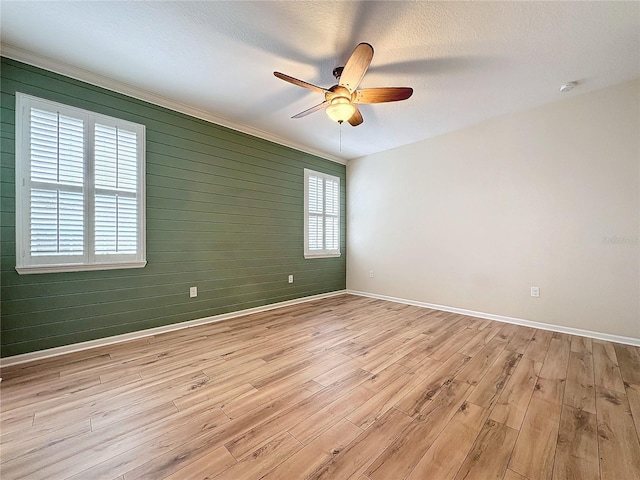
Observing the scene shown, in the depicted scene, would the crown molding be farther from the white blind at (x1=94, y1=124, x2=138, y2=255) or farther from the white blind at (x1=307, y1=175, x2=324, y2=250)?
the white blind at (x1=307, y1=175, x2=324, y2=250)

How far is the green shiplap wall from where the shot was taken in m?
2.27

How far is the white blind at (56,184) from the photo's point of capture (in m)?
2.30

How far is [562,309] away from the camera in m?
3.07

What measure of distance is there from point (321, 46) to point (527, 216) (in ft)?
10.4

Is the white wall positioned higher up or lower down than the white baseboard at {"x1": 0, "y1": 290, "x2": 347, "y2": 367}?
higher up

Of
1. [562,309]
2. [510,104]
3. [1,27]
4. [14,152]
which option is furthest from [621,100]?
[14,152]

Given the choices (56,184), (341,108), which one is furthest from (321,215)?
(56,184)

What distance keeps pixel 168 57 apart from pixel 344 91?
1.63 metres

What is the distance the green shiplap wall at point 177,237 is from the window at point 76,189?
3.2 inches

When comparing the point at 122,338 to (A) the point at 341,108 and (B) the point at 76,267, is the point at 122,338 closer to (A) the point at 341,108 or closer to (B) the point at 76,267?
(B) the point at 76,267

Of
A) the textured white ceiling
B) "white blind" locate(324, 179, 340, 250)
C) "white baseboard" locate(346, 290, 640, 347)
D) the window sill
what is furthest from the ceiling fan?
"white baseboard" locate(346, 290, 640, 347)

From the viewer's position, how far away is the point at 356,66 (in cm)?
198

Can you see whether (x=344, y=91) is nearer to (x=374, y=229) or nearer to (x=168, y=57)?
(x=168, y=57)

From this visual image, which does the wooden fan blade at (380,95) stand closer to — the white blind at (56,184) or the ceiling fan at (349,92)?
the ceiling fan at (349,92)
